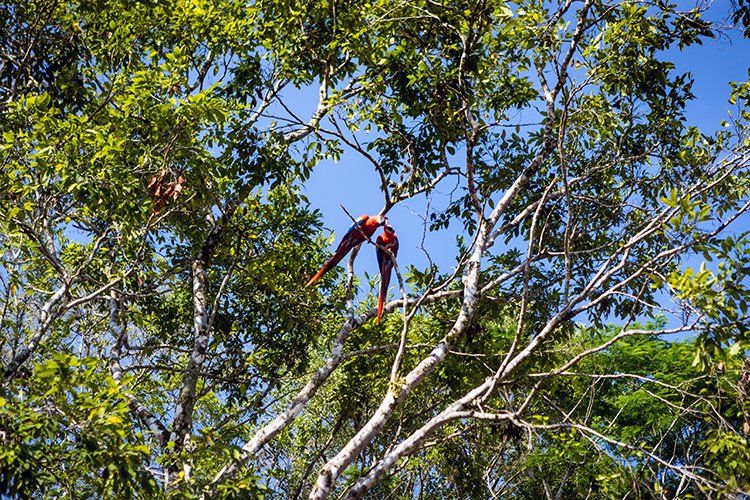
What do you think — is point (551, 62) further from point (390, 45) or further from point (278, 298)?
point (278, 298)

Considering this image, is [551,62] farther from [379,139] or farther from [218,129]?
[218,129]

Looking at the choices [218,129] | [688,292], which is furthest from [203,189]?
[688,292]

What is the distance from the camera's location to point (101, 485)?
14.5 ft

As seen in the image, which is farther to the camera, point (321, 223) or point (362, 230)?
point (321, 223)

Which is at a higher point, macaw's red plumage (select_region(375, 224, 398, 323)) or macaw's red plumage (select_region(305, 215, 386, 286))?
macaw's red plumage (select_region(305, 215, 386, 286))

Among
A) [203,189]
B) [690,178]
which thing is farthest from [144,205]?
[690,178]

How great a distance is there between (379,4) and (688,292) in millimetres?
3720

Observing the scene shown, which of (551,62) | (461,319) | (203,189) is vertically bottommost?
A: (461,319)

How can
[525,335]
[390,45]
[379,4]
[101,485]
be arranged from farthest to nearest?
[525,335] < [390,45] < [379,4] < [101,485]

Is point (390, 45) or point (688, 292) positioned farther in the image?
point (390, 45)

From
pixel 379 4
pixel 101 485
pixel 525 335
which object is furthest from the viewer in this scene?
pixel 525 335

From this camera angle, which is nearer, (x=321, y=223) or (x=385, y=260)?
(x=385, y=260)

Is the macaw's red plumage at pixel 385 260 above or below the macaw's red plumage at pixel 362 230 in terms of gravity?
below

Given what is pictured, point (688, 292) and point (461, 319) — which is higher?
point (461, 319)
